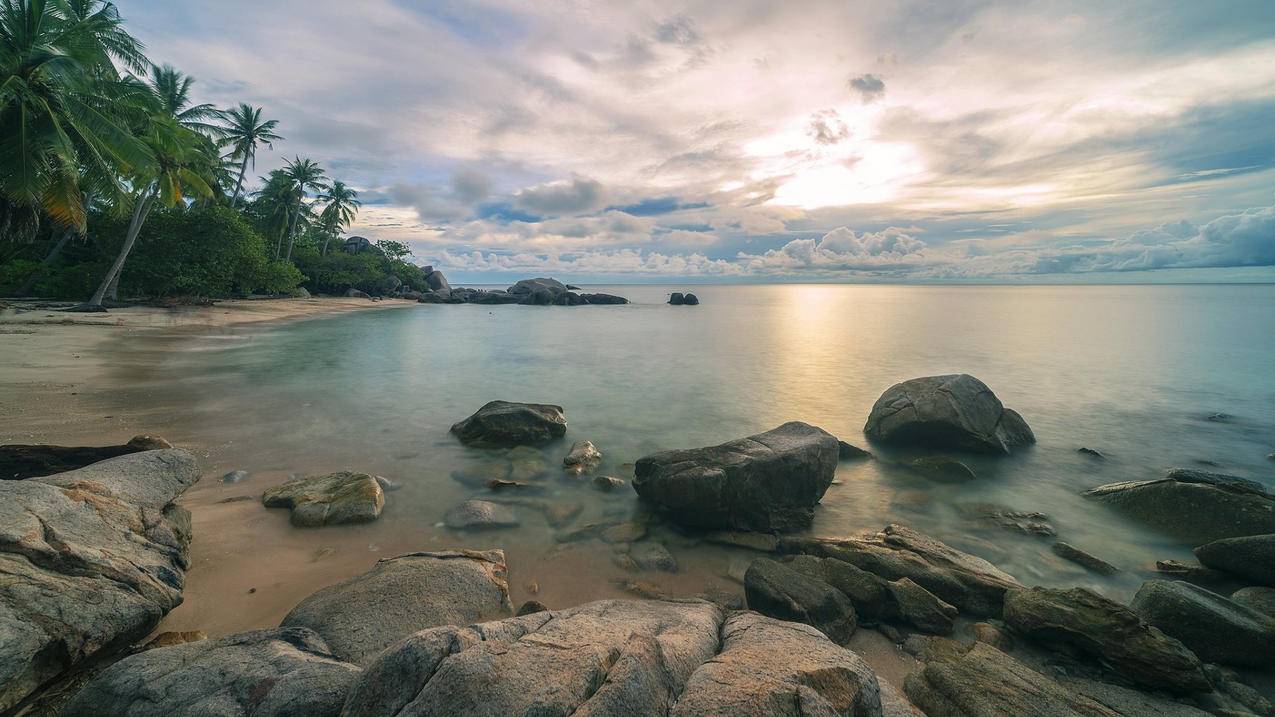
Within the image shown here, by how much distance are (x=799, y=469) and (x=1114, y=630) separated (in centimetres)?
404

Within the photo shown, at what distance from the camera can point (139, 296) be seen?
116ft

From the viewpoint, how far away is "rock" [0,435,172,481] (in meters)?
6.54

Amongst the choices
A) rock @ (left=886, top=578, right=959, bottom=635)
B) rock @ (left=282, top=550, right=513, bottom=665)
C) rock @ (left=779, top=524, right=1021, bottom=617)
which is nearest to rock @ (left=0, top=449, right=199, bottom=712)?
rock @ (left=282, top=550, right=513, bottom=665)

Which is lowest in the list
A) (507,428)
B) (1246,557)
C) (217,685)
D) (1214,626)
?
(1246,557)

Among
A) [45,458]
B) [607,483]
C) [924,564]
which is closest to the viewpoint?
[924,564]

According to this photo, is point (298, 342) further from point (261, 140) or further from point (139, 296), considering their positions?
point (261, 140)

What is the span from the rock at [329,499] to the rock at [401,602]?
2.05 meters

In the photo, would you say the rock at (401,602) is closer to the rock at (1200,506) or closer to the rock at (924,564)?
the rock at (924,564)

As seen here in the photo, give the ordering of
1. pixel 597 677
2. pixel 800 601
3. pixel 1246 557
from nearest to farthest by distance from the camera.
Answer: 1. pixel 597 677
2. pixel 800 601
3. pixel 1246 557

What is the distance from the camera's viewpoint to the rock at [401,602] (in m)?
4.26

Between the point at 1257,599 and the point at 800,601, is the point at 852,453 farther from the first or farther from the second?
the point at 800,601

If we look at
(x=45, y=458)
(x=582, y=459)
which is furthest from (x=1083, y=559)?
(x=45, y=458)

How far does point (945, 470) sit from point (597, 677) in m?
10.3

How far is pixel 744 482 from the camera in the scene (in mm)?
7699
